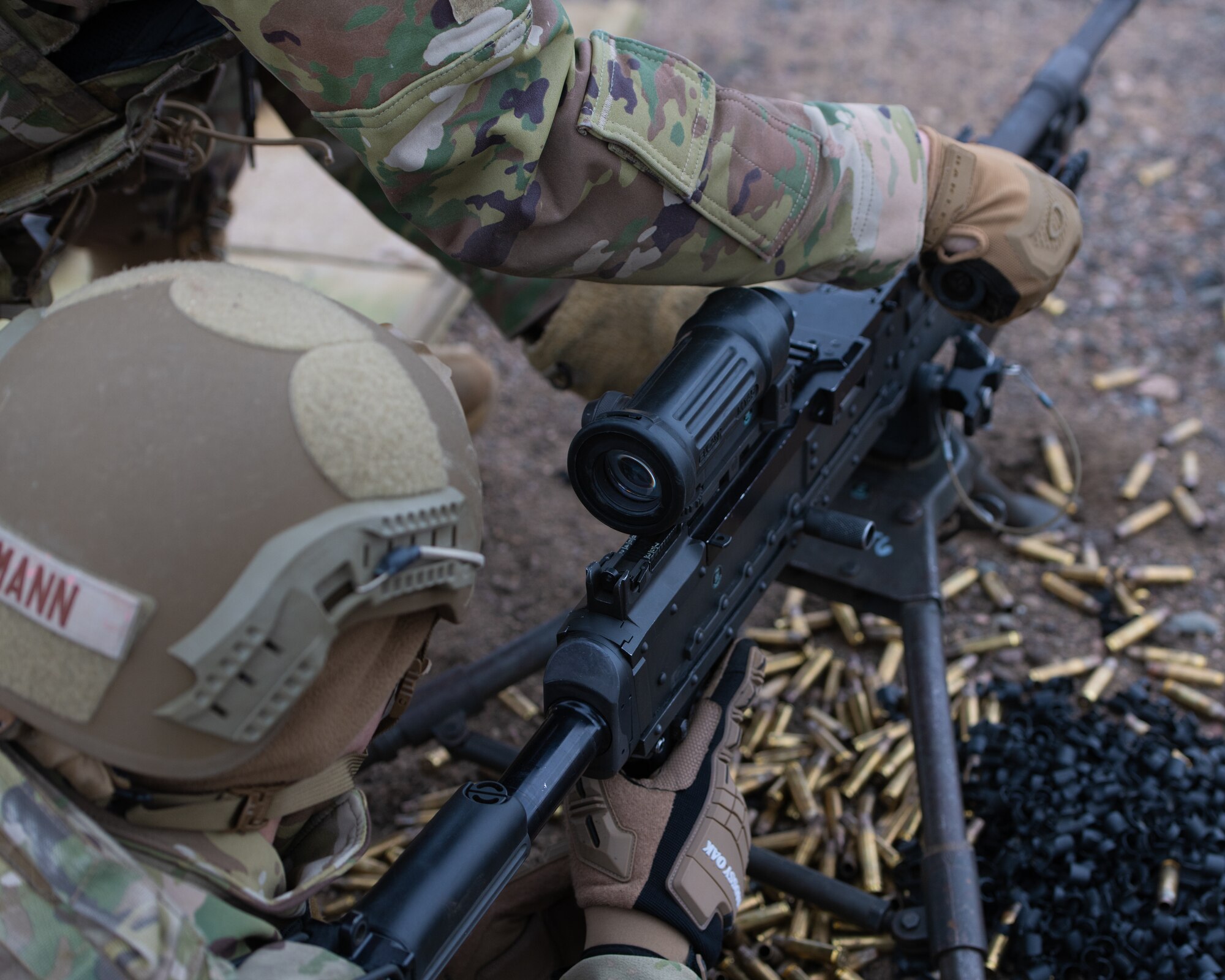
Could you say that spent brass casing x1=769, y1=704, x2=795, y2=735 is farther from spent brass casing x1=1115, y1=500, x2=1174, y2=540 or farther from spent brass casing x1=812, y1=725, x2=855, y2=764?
spent brass casing x1=1115, y1=500, x2=1174, y2=540

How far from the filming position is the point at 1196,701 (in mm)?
3312

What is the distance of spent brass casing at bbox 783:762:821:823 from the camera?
3066 mm

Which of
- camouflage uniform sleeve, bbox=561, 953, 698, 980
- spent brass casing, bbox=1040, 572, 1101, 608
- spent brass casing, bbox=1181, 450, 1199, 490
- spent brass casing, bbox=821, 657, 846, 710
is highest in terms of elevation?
spent brass casing, bbox=1181, 450, 1199, 490

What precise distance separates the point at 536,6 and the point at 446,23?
199mm

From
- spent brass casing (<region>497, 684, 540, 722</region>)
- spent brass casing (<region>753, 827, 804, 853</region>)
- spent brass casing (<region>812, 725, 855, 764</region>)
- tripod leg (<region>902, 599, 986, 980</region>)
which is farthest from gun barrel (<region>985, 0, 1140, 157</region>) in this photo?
spent brass casing (<region>497, 684, 540, 722</region>)

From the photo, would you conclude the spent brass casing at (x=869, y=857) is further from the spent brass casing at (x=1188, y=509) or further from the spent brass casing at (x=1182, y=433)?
the spent brass casing at (x=1182, y=433)

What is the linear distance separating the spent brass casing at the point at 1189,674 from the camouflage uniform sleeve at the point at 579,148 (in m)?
1.80

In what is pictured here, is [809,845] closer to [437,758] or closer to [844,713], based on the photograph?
[844,713]

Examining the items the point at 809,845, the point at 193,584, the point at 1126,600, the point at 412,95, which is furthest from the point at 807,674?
the point at 193,584

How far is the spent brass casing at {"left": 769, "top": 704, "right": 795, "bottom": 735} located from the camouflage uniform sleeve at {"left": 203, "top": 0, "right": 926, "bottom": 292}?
1509mm

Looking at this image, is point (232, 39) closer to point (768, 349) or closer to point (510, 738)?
point (768, 349)

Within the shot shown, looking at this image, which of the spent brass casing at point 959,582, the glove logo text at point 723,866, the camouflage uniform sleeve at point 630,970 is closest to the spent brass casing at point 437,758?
the glove logo text at point 723,866

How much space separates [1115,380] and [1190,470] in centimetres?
60

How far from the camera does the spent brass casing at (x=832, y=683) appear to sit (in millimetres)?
3449
